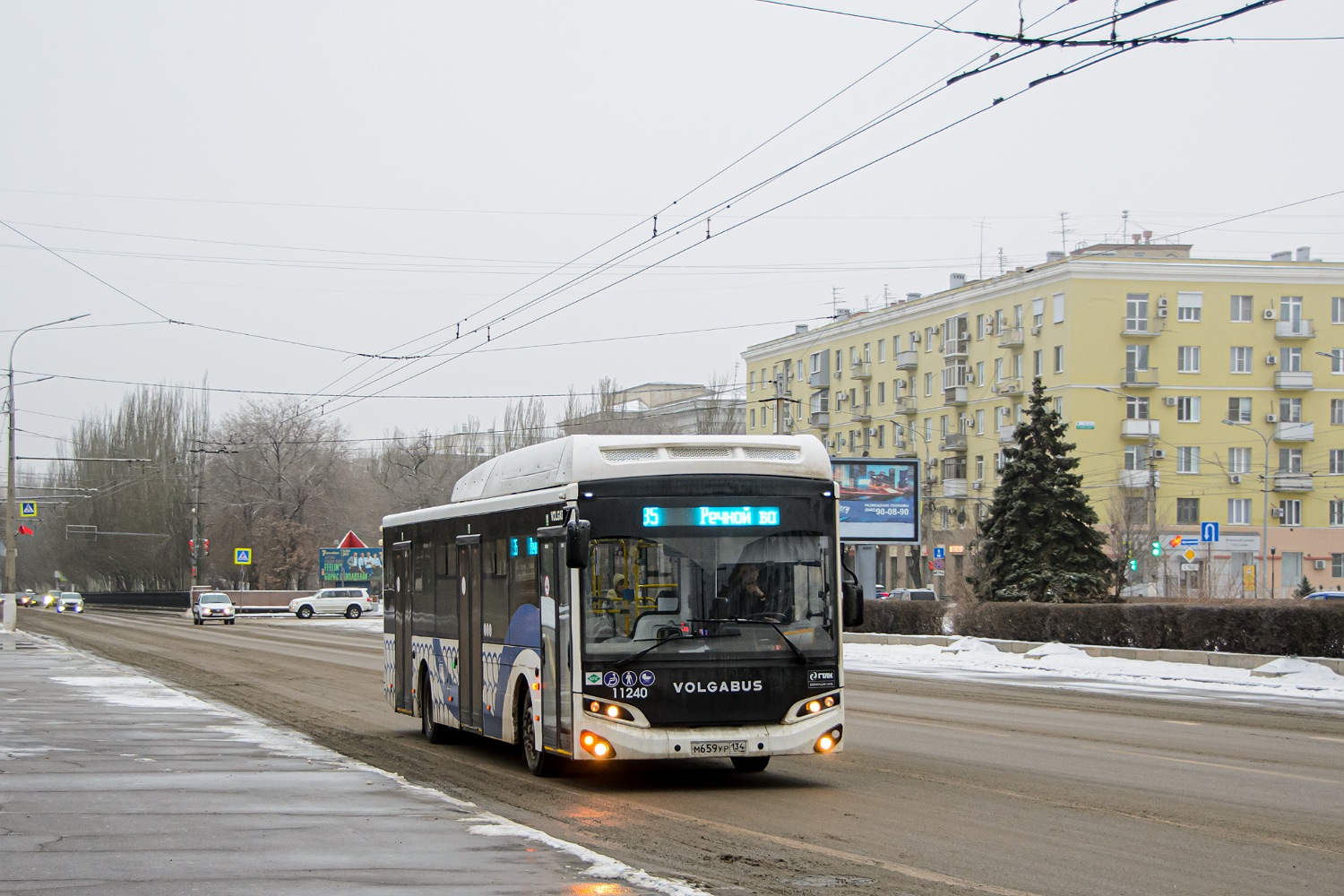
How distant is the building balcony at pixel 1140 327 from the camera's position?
76.2 meters

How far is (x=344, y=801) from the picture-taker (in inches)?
439

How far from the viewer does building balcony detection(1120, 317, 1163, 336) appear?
76.2m

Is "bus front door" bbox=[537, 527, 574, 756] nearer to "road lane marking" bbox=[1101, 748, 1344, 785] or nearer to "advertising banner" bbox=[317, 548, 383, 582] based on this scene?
"road lane marking" bbox=[1101, 748, 1344, 785]

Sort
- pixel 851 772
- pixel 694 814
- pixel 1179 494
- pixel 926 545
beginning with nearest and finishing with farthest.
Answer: pixel 694 814 → pixel 851 772 → pixel 1179 494 → pixel 926 545

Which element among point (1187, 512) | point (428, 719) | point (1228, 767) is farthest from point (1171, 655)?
point (1187, 512)

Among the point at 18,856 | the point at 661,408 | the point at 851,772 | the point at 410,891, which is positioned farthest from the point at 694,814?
the point at 661,408

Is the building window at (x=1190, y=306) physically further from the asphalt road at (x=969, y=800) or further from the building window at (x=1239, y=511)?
the asphalt road at (x=969, y=800)

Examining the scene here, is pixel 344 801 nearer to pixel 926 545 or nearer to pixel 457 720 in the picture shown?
pixel 457 720

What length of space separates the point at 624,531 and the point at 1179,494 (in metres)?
69.2

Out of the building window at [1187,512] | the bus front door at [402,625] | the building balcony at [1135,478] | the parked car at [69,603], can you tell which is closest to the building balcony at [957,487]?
the building balcony at [1135,478]

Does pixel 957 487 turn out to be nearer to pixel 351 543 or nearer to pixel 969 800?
pixel 351 543

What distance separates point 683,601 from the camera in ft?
40.3

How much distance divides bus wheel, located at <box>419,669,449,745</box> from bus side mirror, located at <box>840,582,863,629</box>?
18.1 ft

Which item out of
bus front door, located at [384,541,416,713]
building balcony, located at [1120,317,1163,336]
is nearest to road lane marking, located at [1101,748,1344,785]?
bus front door, located at [384,541,416,713]
